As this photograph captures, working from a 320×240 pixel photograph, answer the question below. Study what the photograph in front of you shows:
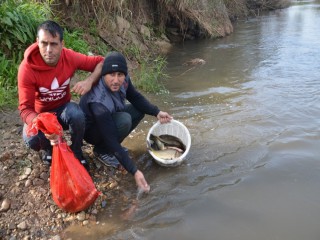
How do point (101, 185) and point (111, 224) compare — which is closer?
point (111, 224)

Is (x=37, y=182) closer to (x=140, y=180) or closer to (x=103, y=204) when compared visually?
(x=103, y=204)

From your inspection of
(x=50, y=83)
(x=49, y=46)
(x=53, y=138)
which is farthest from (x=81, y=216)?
(x=49, y=46)

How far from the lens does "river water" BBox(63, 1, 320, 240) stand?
2.71m

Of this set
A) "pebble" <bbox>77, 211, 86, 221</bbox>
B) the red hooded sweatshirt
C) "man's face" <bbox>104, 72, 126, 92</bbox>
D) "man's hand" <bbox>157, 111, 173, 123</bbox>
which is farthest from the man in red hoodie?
"man's hand" <bbox>157, 111, 173, 123</bbox>

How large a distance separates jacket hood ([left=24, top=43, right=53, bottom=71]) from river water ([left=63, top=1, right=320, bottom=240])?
4.51ft

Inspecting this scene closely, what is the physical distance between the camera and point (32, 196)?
2.98 m

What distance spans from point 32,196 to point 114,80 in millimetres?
1281

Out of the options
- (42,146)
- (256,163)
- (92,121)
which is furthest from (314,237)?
(42,146)

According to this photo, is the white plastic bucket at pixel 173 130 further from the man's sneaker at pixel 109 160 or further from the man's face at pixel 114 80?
the man's face at pixel 114 80

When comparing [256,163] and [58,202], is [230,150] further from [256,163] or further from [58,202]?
[58,202]

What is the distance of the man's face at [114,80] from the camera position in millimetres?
3092

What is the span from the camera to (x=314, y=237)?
2539mm

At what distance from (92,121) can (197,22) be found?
8535mm

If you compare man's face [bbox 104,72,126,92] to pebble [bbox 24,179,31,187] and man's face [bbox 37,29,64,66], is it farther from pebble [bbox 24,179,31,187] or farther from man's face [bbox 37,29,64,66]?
pebble [bbox 24,179,31,187]
